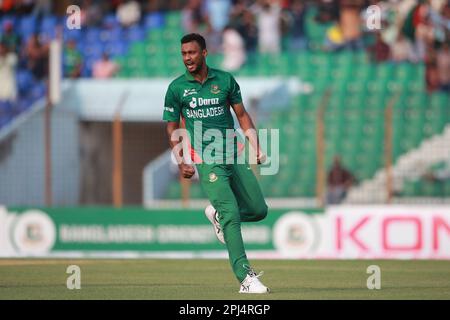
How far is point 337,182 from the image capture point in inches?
889

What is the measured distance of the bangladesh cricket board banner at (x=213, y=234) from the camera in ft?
63.1

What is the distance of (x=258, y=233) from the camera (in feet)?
66.4

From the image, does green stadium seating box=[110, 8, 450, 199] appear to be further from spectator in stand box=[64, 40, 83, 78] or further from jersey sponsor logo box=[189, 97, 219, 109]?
jersey sponsor logo box=[189, 97, 219, 109]

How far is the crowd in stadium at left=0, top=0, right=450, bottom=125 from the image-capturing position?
25922 mm

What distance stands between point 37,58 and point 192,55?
17978 mm

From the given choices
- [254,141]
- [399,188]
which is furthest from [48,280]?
[399,188]

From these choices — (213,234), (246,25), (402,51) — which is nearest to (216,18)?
(246,25)

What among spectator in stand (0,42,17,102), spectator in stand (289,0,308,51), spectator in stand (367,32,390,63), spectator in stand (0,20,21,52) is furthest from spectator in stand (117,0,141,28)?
spectator in stand (367,32,390,63)

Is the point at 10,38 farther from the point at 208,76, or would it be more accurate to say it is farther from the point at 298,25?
the point at 208,76

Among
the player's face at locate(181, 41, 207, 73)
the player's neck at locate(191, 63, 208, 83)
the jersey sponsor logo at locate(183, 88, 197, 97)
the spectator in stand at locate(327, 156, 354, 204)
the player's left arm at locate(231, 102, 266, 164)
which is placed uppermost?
the spectator in stand at locate(327, 156, 354, 204)

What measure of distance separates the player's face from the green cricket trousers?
1.00 m

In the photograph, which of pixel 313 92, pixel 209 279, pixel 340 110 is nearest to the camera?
pixel 209 279
